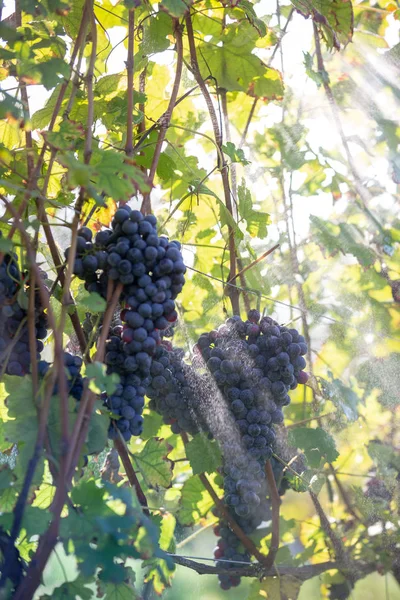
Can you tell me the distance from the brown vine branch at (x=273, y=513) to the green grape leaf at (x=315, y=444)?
0.32 feet

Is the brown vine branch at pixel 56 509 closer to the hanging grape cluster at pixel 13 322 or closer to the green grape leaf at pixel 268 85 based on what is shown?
the hanging grape cluster at pixel 13 322

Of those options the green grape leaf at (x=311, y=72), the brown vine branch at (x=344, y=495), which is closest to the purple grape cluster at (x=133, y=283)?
the brown vine branch at (x=344, y=495)

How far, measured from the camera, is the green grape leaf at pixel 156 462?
119 cm

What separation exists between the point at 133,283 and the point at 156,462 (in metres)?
0.42

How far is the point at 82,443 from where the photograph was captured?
82 cm

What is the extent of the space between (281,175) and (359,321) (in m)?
0.51

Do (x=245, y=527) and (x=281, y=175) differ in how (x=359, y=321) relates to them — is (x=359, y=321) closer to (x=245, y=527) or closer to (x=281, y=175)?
(x=281, y=175)

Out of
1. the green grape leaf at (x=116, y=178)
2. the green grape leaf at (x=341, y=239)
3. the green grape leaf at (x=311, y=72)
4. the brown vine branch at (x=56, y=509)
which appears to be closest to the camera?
the brown vine branch at (x=56, y=509)

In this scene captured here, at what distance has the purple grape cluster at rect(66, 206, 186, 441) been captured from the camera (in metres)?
0.92

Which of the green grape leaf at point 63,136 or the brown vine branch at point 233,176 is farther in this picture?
the brown vine branch at point 233,176

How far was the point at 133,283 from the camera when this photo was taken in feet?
3.06

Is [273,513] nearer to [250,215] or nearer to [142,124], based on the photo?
[250,215]

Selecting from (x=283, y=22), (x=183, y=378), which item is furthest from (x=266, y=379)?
(x=283, y=22)

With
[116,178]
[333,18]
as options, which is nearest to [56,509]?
[116,178]
